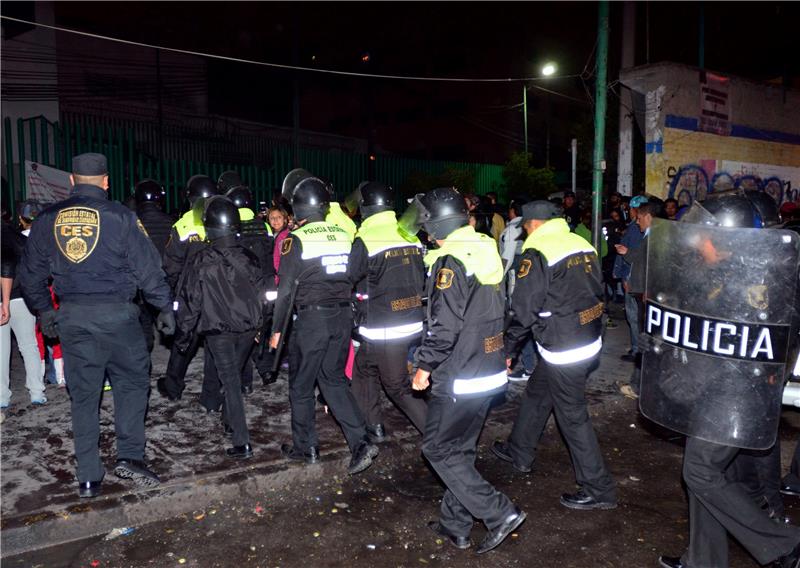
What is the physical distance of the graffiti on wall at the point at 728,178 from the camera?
1395 centimetres

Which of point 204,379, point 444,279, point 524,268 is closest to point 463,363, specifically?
Result: point 444,279

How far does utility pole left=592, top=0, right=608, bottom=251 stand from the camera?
9.49 meters

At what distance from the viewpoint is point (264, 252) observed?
7.00 meters

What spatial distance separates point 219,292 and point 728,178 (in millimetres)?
13941

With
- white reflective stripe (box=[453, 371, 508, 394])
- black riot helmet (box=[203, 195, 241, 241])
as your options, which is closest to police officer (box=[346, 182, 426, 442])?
black riot helmet (box=[203, 195, 241, 241])

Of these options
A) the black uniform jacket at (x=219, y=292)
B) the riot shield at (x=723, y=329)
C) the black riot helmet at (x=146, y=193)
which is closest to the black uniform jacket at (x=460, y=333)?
the riot shield at (x=723, y=329)

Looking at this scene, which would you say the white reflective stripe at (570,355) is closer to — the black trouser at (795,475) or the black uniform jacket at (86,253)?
the black trouser at (795,475)

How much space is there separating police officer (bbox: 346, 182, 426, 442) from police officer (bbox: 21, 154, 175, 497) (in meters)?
1.53

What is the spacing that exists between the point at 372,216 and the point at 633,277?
2.69 meters

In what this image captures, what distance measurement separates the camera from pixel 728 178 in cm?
1519

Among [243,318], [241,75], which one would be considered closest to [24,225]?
[243,318]

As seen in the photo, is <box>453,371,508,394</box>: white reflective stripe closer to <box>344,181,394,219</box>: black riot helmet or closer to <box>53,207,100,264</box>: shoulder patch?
<box>344,181,394,219</box>: black riot helmet

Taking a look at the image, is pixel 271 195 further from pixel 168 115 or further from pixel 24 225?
pixel 168 115

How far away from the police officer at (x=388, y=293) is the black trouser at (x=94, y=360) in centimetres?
167
